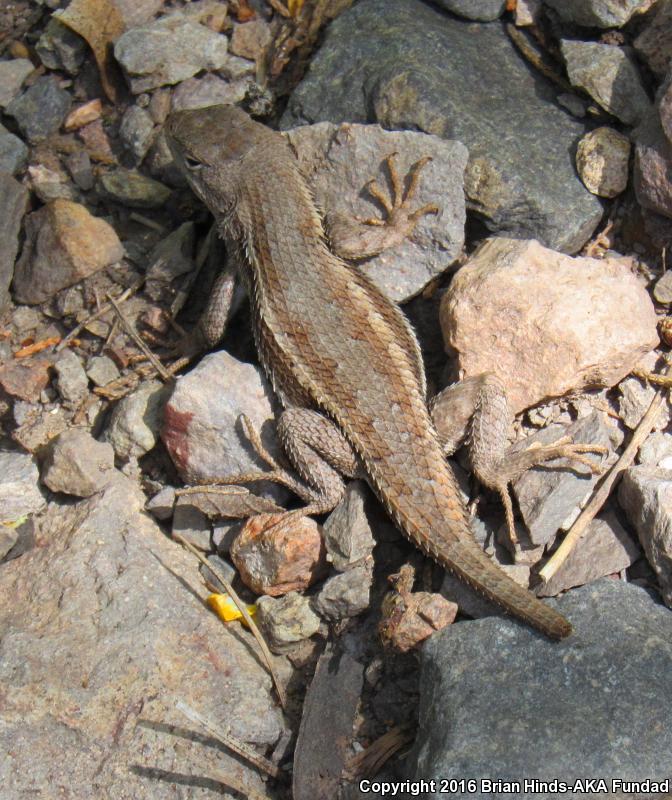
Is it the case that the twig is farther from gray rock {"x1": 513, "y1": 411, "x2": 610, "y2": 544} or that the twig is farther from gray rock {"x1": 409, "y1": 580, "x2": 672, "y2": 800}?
gray rock {"x1": 409, "y1": 580, "x2": 672, "y2": 800}

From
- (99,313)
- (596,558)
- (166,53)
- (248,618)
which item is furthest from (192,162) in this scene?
(596,558)

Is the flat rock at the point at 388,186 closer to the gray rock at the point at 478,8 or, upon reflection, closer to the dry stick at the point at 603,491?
the gray rock at the point at 478,8

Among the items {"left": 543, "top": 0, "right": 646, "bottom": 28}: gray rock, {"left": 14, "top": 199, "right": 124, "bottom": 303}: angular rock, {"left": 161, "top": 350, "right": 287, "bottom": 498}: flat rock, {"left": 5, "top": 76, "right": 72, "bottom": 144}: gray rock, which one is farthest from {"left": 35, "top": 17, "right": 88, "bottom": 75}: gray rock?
{"left": 543, "top": 0, "right": 646, "bottom": 28}: gray rock

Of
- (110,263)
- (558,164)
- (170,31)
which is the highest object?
(558,164)

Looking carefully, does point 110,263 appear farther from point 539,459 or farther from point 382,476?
point 539,459

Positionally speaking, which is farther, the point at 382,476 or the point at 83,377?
the point at 83,377

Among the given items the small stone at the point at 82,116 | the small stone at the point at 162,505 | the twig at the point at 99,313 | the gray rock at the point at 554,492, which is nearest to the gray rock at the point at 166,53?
the small stone at the point at 82,116

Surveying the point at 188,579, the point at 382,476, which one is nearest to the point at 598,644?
the point at 382,476
